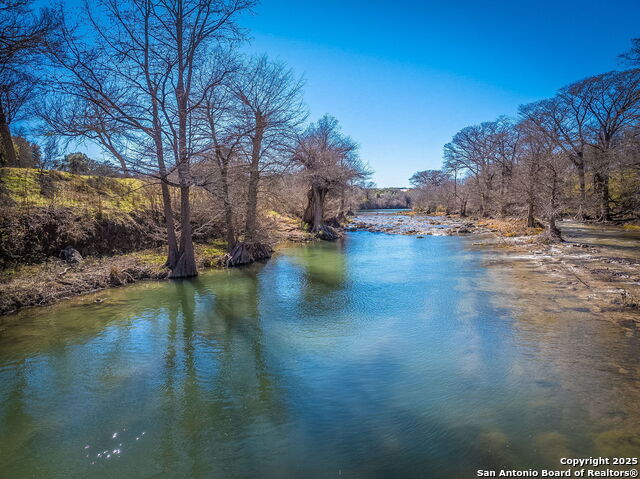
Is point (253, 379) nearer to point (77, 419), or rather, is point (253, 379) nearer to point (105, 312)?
point (77, 419)

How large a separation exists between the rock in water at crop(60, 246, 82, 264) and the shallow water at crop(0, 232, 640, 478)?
3.24 metres

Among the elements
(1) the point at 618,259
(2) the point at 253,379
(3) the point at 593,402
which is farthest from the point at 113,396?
(1) the point at 618,259

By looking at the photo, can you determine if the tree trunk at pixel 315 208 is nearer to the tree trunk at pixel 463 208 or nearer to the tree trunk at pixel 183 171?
the tree trunk at pixel 183 171

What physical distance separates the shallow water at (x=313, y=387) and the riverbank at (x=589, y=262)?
848mm

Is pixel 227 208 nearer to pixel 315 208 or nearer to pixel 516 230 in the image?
pixel 315 208

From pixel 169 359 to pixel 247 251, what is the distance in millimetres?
10722

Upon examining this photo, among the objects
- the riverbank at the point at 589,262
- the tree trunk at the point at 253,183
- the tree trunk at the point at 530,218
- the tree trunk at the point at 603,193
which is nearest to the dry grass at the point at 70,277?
the tree trunk at the point at 253,183

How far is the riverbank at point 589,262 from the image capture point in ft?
28.6

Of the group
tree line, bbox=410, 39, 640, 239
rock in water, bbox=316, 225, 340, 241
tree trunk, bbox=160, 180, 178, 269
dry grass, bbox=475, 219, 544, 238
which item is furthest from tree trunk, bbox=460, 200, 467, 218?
tree trunk, bbox=160, 180, 178, 269

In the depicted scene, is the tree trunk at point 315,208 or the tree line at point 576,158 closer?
the tree line at point 576,158

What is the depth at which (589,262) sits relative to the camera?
45.7 feet

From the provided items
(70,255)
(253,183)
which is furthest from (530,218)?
(70,255)

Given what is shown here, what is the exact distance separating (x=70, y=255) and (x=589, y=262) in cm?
Result: 2050

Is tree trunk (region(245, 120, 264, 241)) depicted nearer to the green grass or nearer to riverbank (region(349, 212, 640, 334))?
the green grass
